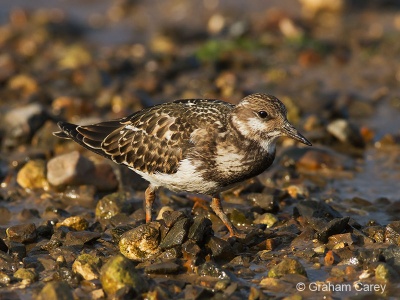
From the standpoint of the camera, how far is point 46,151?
1130 cm

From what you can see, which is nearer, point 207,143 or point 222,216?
point 207,143

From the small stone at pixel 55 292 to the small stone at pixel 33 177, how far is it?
11.5 feet

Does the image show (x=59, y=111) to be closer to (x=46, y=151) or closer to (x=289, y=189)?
(x=46, y=151)

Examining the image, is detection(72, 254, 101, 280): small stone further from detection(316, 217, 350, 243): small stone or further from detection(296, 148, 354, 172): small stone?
detection(296, 148, 354, 172): small stone

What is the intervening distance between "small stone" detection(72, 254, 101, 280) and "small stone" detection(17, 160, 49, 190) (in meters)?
2.97

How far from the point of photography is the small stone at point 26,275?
7.22m

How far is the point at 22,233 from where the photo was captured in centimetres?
819

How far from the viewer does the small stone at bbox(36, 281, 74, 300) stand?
661 cm

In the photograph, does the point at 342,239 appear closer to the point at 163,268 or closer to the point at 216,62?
the point at 163,268

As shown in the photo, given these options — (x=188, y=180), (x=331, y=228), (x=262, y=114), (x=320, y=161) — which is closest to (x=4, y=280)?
(x=188, y=180)

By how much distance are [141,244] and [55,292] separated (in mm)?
1320

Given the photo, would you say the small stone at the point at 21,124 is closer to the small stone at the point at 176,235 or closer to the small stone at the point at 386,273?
the small stone at the point at 176,235

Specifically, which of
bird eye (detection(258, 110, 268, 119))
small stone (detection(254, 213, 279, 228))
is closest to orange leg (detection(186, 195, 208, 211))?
small stone (detection(254, 213, 279, 228))

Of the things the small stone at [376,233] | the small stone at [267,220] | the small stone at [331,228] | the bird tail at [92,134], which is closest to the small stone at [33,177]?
the bird tail at [92,134]
